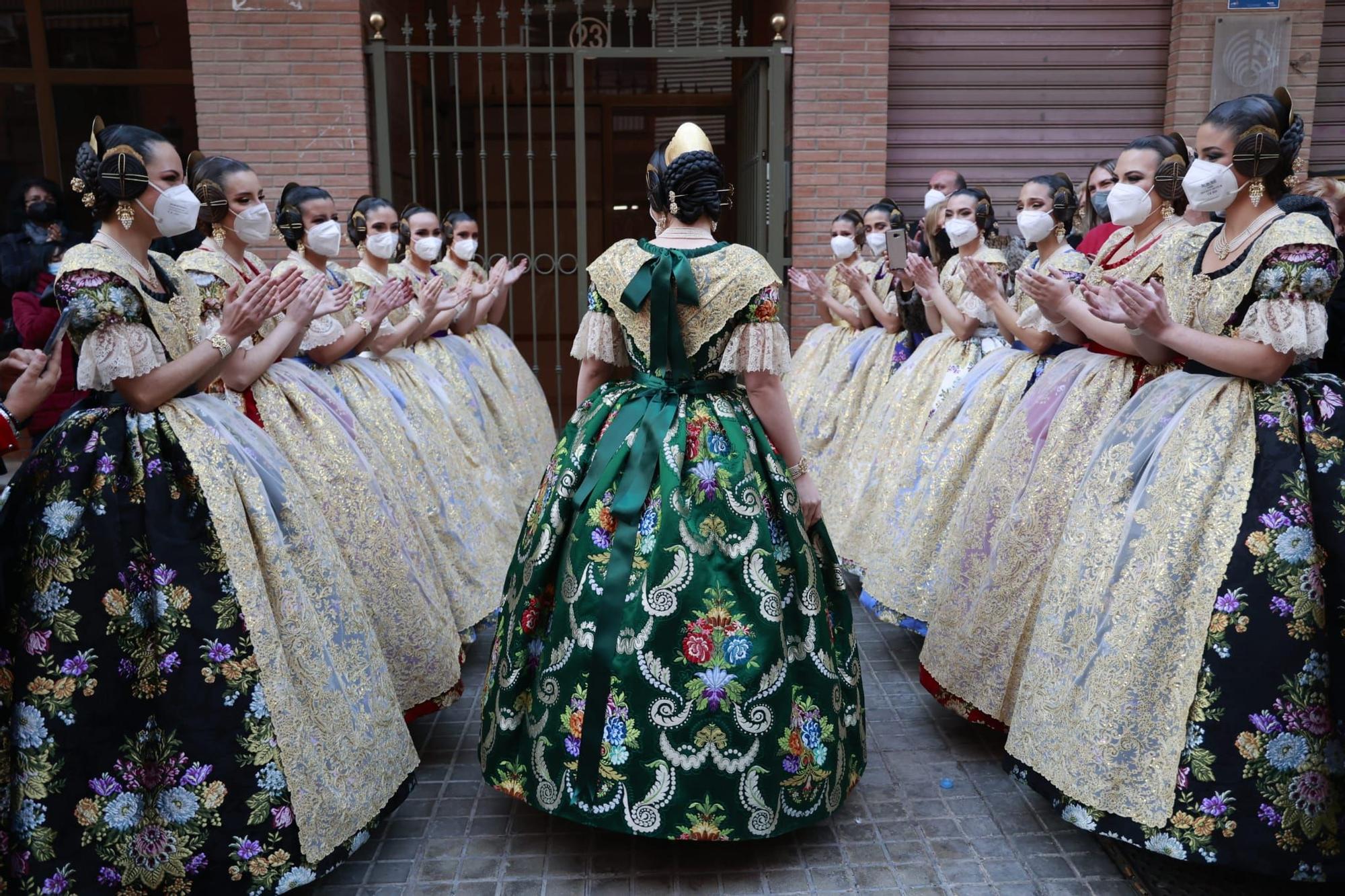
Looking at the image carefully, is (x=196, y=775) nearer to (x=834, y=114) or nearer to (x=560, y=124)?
(x=834, y=114)

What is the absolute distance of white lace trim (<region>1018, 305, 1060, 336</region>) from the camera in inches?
149

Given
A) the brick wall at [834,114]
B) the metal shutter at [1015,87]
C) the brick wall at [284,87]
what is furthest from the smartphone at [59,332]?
the metal shutter at [1015,87]

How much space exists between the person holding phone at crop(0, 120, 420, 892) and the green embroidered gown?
601 millimetres

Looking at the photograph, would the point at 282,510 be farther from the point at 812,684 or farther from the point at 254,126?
the point at 254,126

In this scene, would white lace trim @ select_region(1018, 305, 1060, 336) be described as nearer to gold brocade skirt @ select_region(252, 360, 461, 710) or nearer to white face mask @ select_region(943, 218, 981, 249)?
white face mask @ select_region(943, 218, 981, 249)

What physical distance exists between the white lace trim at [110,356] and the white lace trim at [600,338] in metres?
1.15

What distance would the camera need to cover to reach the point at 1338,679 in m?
2.49

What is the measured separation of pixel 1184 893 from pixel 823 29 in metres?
6.32

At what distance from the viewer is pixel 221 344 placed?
8.59 feet

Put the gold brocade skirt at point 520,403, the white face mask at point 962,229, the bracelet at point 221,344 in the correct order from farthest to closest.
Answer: the gold brocade skirt at point 520,403, the white face mask at point 962,229, the bracelet at point 221,344

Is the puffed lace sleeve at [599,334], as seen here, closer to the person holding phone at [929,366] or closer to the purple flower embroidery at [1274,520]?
the purple flower embroidery at [1274,520]

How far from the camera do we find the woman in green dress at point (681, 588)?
264cm

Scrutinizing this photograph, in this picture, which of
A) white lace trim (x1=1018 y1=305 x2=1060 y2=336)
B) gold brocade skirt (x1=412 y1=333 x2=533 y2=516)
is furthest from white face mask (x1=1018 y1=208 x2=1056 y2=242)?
gold brocade skirt (x1=412 y1=333 x2=533 y2=516)

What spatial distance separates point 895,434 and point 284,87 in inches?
195
